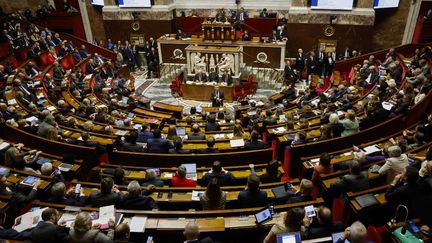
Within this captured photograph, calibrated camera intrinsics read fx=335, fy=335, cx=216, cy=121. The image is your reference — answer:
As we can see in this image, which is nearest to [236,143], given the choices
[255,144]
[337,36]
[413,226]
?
[255,144]

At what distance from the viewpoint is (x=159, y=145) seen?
284 inches

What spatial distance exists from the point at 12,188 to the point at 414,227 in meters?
6.03

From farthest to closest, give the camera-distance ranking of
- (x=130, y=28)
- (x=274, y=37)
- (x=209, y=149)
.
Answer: (x=130, y=28), (x=274, y=37), (x=209, y=149)

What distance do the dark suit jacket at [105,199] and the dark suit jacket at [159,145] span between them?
223 cm

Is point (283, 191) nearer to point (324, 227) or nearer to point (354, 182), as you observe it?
A: point (354, 182)

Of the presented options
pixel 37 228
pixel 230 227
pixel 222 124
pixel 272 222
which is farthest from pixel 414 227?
pixel 222 124

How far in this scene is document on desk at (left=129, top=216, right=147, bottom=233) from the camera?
14.8 ft

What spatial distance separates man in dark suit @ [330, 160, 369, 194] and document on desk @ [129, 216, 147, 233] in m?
2.85

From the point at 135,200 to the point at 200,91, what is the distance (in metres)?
9.18

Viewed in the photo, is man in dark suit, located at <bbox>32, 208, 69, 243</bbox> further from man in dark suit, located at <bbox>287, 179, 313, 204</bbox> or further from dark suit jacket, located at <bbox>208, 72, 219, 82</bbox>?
dark suit jacket, located at <bbox>208, 72, 219, 82</bbox>

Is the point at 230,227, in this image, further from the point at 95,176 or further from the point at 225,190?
the point at 95,176

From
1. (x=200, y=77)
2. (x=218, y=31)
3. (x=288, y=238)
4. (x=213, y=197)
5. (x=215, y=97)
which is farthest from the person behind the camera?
(x=218, y=31)

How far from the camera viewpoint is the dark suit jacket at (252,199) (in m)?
4.95

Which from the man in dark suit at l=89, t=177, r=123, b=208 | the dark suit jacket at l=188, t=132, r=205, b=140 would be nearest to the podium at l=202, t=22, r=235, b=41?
the dark suit jacket at l=188, t=132, r=205, b=140
